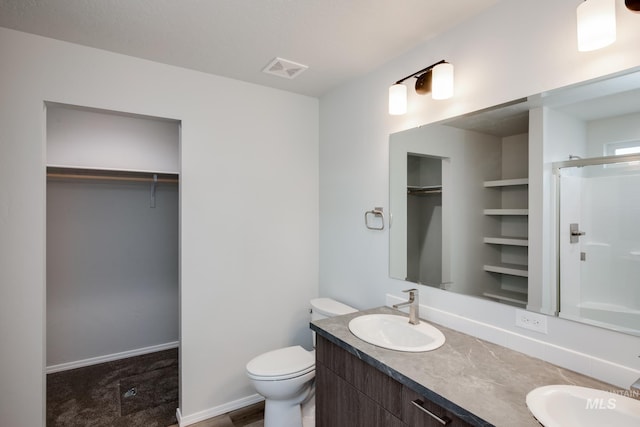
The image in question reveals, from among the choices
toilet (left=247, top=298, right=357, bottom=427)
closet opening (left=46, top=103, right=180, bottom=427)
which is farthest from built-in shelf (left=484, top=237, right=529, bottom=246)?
closet opening (left=46, top=103, right=180, bottom=427)

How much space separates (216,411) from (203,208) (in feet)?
4.91

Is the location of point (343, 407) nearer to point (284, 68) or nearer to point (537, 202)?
point (537, 202)

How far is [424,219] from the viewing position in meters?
1.98

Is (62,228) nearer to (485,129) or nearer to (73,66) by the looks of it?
(73,66)

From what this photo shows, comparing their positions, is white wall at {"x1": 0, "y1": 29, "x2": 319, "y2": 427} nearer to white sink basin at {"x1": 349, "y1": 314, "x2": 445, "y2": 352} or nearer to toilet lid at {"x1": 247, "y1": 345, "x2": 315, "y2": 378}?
toilet lid at {"x1": 247, "y1": 345, "x2": 315, "y2": 378}

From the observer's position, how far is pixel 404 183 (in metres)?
2.08

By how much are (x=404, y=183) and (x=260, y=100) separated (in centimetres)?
134

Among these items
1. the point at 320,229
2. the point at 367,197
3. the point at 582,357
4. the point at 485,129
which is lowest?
the point at 582,357

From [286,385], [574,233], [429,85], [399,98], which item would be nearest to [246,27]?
[399,98]

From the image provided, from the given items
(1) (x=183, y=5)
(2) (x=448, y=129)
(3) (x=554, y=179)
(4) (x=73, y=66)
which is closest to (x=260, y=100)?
(1) (x=183, y=5)

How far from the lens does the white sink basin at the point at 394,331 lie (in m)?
1.63

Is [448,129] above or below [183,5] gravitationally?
below

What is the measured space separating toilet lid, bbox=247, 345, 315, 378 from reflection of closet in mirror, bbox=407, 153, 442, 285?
0.87 metres

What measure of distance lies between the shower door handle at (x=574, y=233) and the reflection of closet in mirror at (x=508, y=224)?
17 centimetres
